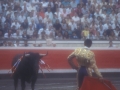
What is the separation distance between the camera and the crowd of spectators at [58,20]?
19.3 meters

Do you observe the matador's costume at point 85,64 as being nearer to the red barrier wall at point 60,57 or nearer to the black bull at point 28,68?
the black bull at point 28,68

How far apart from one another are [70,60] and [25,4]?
465 inches

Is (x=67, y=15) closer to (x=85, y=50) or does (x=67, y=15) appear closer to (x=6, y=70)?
(x=6, y=70)

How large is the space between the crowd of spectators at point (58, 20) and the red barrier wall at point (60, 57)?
66 centimetres

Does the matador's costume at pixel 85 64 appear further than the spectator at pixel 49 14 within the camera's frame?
No

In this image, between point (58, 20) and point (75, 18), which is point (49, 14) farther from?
point (75, 18)

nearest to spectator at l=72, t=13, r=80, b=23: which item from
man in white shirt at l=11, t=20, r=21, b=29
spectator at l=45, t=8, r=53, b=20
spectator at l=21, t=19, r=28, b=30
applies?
spectator at l=45, t=8, r=53, b=20

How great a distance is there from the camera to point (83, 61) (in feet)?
29.0

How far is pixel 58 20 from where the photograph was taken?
1995 cm

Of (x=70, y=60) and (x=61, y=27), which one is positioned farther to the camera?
(x=61, y=27)

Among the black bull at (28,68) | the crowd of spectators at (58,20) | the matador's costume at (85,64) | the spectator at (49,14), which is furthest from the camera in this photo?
the spectator at (49,14)

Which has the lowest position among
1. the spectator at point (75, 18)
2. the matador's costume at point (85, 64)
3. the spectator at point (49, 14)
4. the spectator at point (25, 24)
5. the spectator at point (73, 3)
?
the matador's costume at point (85, 64)

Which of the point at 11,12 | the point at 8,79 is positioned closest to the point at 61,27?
the point at 11,12

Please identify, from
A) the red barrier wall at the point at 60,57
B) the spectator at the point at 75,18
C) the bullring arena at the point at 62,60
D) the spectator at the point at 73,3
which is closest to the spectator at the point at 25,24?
the bullring arena at the point at 62,60
